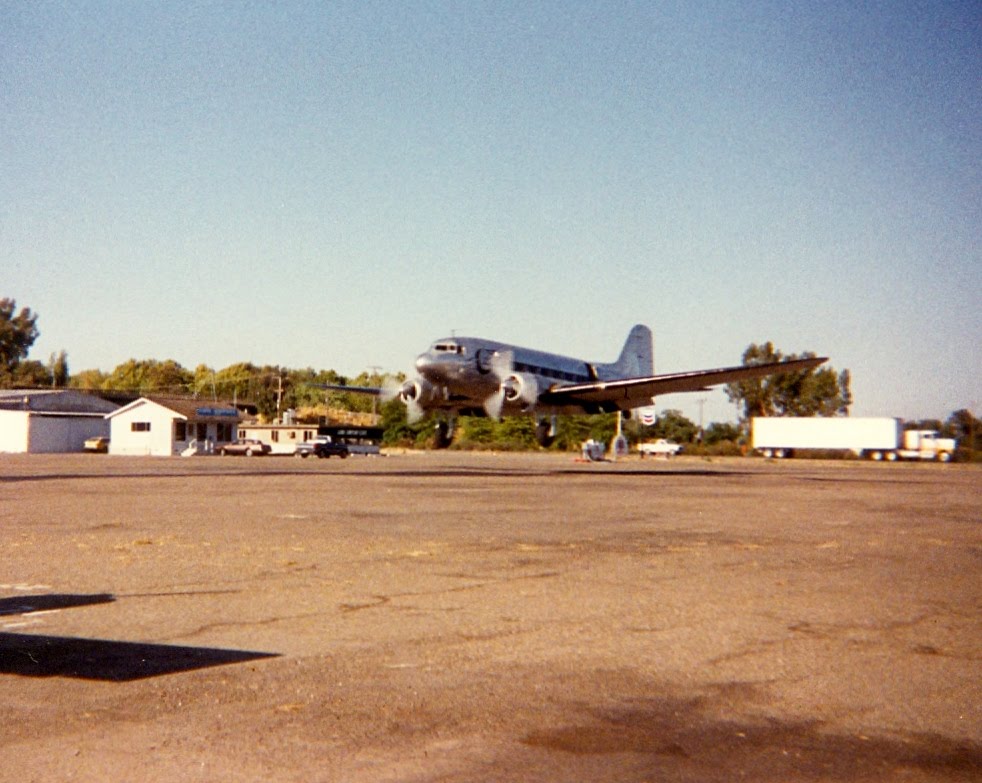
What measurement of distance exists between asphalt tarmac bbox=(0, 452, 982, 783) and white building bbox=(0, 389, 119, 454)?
239 ft

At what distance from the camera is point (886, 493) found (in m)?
30.4

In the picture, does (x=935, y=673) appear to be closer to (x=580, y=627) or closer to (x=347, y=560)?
(x=580, y=627)

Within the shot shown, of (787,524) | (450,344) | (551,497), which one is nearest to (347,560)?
(787,524)

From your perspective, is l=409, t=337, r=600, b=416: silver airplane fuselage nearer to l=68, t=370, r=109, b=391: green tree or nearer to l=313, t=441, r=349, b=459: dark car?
l=313, t=441, r=349, b=459: dark car

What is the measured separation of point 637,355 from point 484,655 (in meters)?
59.1

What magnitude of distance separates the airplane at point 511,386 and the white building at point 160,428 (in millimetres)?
39238

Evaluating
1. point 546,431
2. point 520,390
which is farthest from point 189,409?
point 546,431

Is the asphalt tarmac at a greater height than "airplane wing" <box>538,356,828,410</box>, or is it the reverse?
"airplane wing" <box>538,356,828,410</box>

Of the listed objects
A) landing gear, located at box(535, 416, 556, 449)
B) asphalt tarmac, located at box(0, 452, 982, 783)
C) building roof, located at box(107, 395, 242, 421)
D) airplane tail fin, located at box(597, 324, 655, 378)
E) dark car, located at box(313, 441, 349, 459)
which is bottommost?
asphalt tarmac, located at box(0, 452, 982, 783)

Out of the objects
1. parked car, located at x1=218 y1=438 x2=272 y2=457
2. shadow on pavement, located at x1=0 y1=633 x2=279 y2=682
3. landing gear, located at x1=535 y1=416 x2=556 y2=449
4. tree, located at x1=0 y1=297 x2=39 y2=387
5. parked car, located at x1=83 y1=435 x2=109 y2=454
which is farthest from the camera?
tree, located at x1=0 y1=297 x2=39 y2=387

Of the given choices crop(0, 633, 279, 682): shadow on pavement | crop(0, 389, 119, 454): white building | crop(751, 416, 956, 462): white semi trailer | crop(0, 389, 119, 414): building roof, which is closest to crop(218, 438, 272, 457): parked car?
crop(0, 389, 119, 454): white building

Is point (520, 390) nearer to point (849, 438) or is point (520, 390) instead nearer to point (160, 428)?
point (160, 428)

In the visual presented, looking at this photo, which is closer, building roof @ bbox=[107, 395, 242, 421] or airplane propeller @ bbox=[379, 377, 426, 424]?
airplane propeller @ bbox=[379, 377, 426, 424]

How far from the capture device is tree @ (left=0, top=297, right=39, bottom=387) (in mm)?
146875
